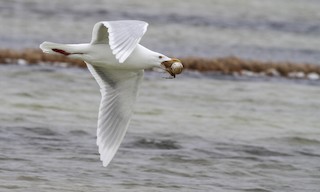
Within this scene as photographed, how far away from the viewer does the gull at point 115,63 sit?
30.6 feet

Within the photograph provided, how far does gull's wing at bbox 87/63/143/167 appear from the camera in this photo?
11.2 meters

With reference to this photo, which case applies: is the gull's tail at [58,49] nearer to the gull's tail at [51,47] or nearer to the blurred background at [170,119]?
the gull's tail at [51,47]

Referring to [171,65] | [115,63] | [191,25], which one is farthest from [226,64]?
[171,65]

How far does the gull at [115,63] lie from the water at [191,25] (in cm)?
1073

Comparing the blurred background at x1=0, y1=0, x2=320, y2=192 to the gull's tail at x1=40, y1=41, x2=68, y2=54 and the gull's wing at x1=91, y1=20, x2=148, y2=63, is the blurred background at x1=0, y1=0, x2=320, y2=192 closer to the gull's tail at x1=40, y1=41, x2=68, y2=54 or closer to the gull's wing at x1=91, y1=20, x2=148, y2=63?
the gull's tail at x1=40, y1=41, x2=68, y2=54

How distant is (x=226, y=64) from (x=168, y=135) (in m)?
6.59

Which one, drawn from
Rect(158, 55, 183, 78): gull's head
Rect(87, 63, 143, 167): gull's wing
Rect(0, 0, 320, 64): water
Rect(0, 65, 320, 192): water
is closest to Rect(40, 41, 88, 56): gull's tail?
Rect(158, 55, 183, 78): gull's head

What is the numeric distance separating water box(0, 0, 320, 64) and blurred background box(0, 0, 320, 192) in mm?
53

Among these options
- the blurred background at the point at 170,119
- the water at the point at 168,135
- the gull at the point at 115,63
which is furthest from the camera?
the blurred background at the point at 170,119

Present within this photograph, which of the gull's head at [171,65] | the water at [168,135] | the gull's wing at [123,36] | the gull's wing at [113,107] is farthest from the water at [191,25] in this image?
the gull's wing at [123,36]

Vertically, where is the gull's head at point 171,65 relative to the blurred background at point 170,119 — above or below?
above

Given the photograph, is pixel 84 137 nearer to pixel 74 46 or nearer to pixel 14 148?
pixel 14 148

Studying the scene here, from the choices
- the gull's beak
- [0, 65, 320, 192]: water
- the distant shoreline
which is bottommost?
the distant shoreline

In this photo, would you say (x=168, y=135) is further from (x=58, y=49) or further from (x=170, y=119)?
(x=58, y=49)
